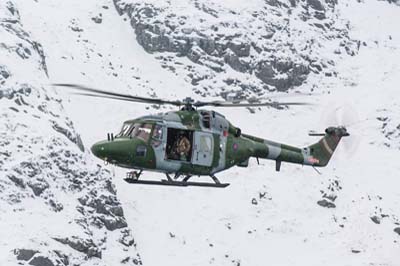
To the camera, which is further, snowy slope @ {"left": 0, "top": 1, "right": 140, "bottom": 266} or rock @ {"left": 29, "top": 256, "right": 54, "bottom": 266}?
snowy slope @ {"left": 0, "top": 1, "right": 140, "bottom": 266}

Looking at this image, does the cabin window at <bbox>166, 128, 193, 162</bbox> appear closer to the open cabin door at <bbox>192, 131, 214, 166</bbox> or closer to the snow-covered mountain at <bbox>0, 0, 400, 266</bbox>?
the open cabin door at <bbox>192, 131, 214, 166</bbox>

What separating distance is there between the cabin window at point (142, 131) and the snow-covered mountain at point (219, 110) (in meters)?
11.9

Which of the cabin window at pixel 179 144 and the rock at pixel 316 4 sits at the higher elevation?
the cabin window at pixel 179 144

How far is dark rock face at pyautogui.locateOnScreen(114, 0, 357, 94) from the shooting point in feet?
249

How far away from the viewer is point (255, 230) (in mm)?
55562

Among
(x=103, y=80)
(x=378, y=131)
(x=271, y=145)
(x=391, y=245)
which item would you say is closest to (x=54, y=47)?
(x=103, y=80)

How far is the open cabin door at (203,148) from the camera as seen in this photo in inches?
1146

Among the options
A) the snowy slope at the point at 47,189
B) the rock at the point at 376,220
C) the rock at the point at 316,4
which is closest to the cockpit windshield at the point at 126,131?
the snowy slope at the point at 47,189

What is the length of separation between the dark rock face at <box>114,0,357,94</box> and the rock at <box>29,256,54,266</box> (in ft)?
98.3

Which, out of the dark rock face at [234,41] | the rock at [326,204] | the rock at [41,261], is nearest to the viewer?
the rock at [41,261]

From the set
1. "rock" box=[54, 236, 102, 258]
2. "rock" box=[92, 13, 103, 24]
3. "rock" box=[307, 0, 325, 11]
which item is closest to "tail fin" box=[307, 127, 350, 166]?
"rock" box=[54, 236, 102, 258]

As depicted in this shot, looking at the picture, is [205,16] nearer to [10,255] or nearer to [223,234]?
[223,234]

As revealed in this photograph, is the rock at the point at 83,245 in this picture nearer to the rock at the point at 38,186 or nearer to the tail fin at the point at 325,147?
the rock at the point at 38,186

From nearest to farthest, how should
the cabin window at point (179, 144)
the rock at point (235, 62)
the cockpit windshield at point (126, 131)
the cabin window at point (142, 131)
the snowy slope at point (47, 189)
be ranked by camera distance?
the cabin window at point (142, 131) < the cockpit windshield at point (126, 131) < the cabin window at point (179, 144) < the snowy slope at point (47, 189) < the rock at point (235, 62)
